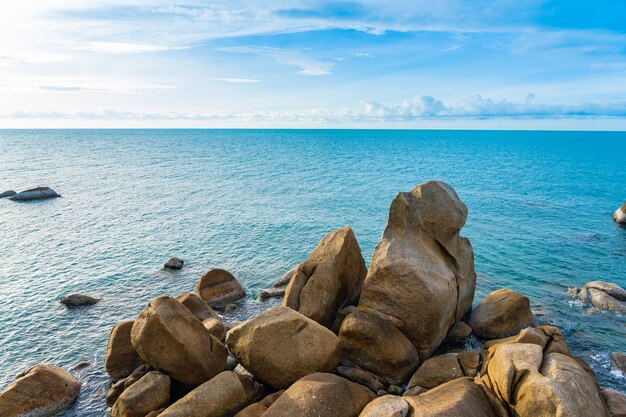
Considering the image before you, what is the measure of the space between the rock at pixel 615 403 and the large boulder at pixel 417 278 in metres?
5.85

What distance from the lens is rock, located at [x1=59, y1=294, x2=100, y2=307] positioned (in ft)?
84.2

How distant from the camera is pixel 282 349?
1525 centimetres

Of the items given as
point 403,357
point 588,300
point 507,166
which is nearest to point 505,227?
point 588,300

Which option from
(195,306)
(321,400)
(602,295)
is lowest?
(602,295)

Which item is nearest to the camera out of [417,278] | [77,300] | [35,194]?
[417,278]

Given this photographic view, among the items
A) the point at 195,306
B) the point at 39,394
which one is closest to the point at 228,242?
the point at 195,306

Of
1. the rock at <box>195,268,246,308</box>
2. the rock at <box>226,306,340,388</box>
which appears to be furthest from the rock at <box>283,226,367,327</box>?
the rock at <box>195,268,246,308</box>

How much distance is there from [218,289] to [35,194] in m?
46.4

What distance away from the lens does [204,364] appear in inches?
627

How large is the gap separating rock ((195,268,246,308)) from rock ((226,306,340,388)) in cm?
1008

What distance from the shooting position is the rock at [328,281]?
19.3 meters

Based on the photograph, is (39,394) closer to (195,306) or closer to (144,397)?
(144,397)

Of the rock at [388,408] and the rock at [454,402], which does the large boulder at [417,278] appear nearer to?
the rock at [454,402]

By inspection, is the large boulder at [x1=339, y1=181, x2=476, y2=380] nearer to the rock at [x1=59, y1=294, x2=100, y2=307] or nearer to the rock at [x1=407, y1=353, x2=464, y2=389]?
the rock at [x1=407, y1=353, x2=464, y2=389]
